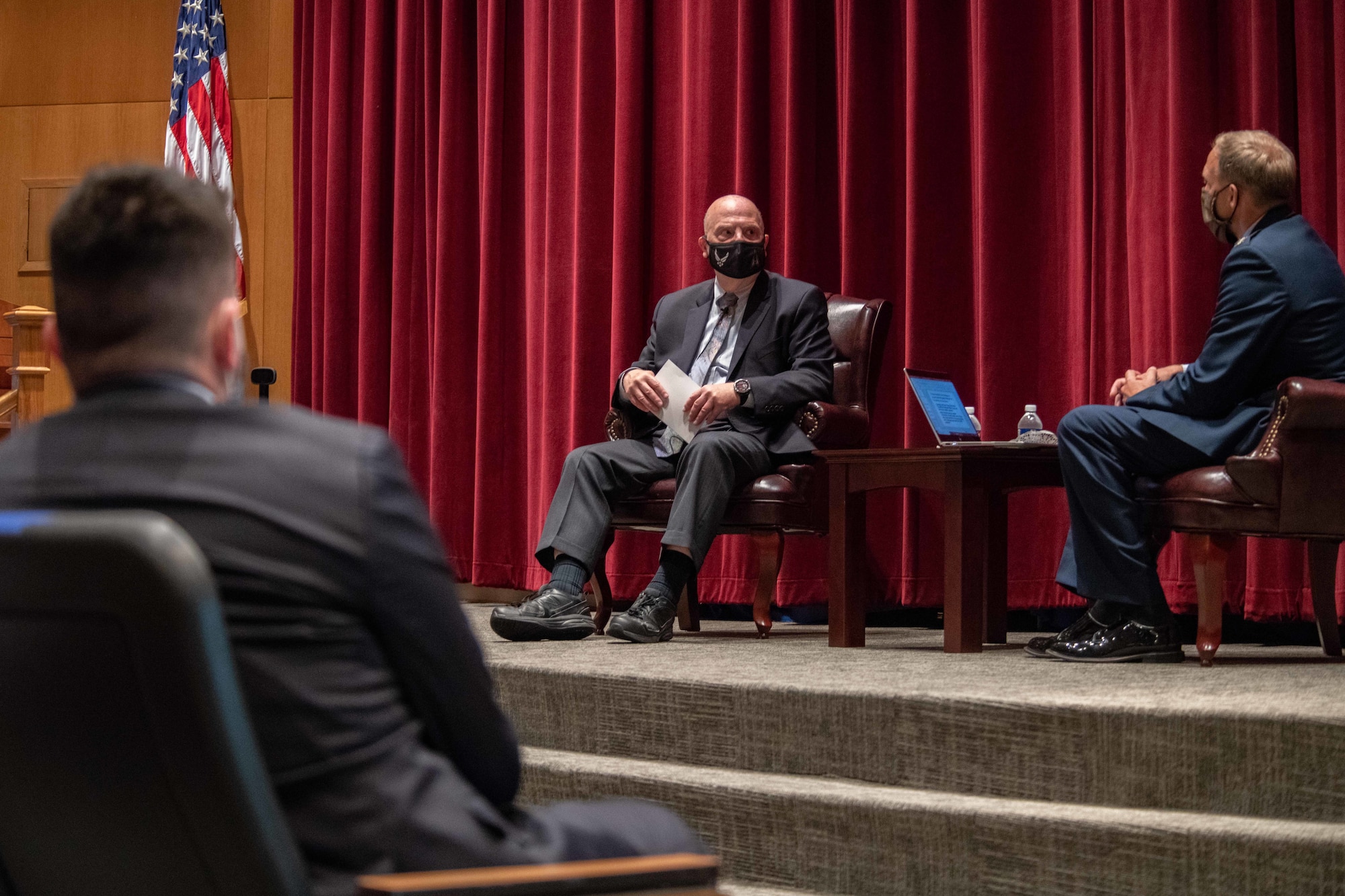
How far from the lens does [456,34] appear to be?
17.6 feet

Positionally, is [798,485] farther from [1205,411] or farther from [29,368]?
[29,368]

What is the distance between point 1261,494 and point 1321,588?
604 mm

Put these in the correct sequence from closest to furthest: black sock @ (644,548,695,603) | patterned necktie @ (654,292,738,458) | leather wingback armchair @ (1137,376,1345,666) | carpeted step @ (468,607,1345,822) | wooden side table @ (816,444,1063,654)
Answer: carpeted step @ (468,607,1345,822) < leather wingback armchair @ (1137,376,1345,666) < wooden side table @ (816,444,1063,654) < black sock @ (644,548,695,603) < patterned necktie @ (654,292,738,458)

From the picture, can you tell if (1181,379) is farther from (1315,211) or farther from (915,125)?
(915,125)

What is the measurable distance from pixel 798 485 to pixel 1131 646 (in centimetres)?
99

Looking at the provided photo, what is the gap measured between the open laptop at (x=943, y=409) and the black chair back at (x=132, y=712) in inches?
103

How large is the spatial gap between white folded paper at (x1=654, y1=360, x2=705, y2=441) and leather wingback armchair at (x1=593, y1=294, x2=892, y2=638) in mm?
→ 146

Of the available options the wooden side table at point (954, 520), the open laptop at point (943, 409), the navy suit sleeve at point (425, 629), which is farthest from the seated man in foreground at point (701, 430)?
the navy suit sleeve at point (425, 629)

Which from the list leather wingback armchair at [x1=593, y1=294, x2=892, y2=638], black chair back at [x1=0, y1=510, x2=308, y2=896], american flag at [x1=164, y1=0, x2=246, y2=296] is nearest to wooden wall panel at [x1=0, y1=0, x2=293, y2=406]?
american flag at [x1=164, y1=0, x2=246, y2=296]

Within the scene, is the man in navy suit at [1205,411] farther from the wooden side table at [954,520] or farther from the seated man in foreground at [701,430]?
the seated man in foreground at [701,430]

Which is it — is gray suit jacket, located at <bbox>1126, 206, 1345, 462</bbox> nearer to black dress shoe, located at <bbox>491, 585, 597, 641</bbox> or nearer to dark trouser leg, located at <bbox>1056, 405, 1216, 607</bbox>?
dark trouser leg, located at <bbox>1056, 405, 1216, 607</bbox>

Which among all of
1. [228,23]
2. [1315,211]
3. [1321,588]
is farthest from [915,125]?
[228,23]

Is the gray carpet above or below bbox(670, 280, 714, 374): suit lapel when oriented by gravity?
below

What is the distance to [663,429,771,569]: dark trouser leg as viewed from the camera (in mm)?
3562
